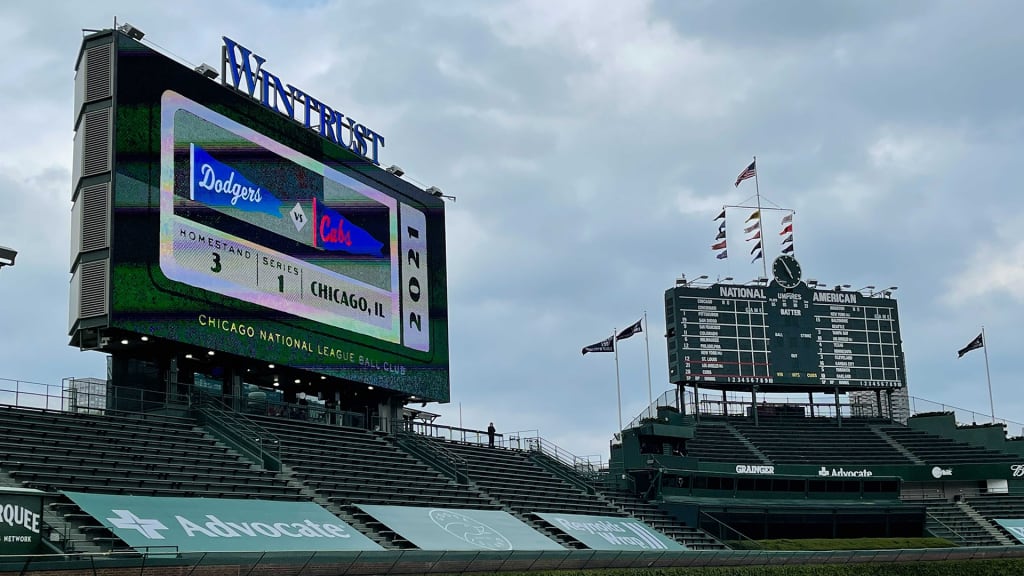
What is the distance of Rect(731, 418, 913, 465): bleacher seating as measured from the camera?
61.0 meters

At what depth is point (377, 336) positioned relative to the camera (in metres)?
45.4

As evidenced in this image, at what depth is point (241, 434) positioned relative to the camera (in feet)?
122

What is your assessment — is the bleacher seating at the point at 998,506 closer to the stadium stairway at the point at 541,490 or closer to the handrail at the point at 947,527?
the handrail at the point at 947,527

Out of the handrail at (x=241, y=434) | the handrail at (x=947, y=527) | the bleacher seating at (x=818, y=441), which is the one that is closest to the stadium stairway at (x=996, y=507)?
the handrail at (x=947, y=527)

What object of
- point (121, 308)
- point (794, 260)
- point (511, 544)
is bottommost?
point (511, 544)

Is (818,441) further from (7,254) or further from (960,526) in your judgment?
(7,254)

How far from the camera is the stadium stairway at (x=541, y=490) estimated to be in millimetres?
45000

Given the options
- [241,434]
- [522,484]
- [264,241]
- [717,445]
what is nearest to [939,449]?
[717,445]

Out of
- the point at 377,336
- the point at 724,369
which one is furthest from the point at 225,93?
the point at 724,369

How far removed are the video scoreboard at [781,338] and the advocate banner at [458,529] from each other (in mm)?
24005

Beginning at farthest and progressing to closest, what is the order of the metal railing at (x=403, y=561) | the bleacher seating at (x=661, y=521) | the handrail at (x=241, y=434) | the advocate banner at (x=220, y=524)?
the bleacher seating at (x=661, y=521) → the handrail at (x=241, y=434) → the advocate banner at (x=220, y=524) → the metal railing at (x=403, y=561)

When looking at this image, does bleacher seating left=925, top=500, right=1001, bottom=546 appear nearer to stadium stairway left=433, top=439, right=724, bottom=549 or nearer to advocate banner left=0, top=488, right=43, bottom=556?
stadium stairway left=433, top=439, right=724, bottom=549

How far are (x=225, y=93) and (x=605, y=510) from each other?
2211cm

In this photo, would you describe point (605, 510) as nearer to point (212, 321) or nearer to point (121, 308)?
point (212, 321)
